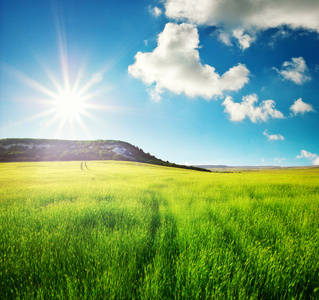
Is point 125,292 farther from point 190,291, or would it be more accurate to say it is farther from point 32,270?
point 32,270

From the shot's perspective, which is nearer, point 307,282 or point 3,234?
point 307,282

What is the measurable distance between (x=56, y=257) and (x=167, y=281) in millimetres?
1580

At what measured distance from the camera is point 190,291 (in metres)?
1.63

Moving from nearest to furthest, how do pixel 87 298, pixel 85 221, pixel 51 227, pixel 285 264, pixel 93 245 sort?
pixel 87 298, pixel 285 264, pixel 93 245, pixel 51 227, pixel 85 221

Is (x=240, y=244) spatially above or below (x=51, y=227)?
above

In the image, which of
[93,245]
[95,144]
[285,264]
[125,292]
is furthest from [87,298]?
[95,144]

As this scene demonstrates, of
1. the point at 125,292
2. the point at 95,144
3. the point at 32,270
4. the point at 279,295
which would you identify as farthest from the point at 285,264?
the point at 95,144

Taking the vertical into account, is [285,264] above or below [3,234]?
above

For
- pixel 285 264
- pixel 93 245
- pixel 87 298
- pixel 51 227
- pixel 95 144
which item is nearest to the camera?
pixel 87 298

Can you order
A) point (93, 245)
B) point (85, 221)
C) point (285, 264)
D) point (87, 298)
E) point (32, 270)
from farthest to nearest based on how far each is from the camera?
point (85, 221), point (93, 245), point (285, 264), point (32, 270), point (87, 298)

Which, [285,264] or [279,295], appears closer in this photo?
[279,295]

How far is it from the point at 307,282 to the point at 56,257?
126 inches

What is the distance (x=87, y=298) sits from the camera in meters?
1.56

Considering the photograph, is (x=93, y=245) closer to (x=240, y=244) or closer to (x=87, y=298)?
(x=87, y=298)
